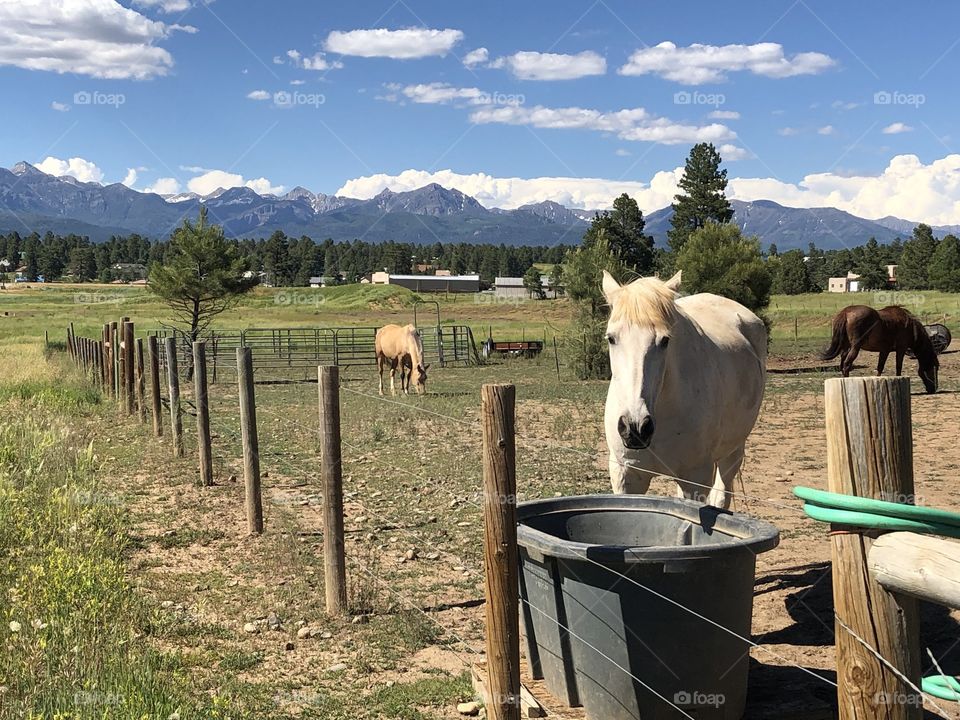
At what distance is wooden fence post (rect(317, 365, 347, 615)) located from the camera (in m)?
5.26

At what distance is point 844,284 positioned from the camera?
412 ft

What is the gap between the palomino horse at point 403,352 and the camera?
65.5 ft

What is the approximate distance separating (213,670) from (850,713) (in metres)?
3.52

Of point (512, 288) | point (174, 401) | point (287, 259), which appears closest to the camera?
point (174, 401)

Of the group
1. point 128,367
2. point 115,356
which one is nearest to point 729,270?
point 115,356

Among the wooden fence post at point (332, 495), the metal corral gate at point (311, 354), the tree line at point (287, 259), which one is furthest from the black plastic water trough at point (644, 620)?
the tree line at point (287, 259)

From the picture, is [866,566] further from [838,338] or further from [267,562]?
[838,338]

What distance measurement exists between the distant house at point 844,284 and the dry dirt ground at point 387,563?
120 meters

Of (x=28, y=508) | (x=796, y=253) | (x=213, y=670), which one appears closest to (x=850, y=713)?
(x=213, y=670)

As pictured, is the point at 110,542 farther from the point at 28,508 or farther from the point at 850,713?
the point at 850,713

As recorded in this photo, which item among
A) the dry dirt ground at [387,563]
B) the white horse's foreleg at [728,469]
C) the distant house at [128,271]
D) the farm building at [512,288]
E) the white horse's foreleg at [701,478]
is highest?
the distant house at [128,271]

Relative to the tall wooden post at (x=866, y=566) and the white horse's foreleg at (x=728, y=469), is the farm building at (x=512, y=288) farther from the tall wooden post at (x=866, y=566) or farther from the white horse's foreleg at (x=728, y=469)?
the tall wooden post at (x=866, y=566)

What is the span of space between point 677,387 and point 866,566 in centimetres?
315

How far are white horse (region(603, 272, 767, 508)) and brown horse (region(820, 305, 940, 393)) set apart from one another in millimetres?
13342
